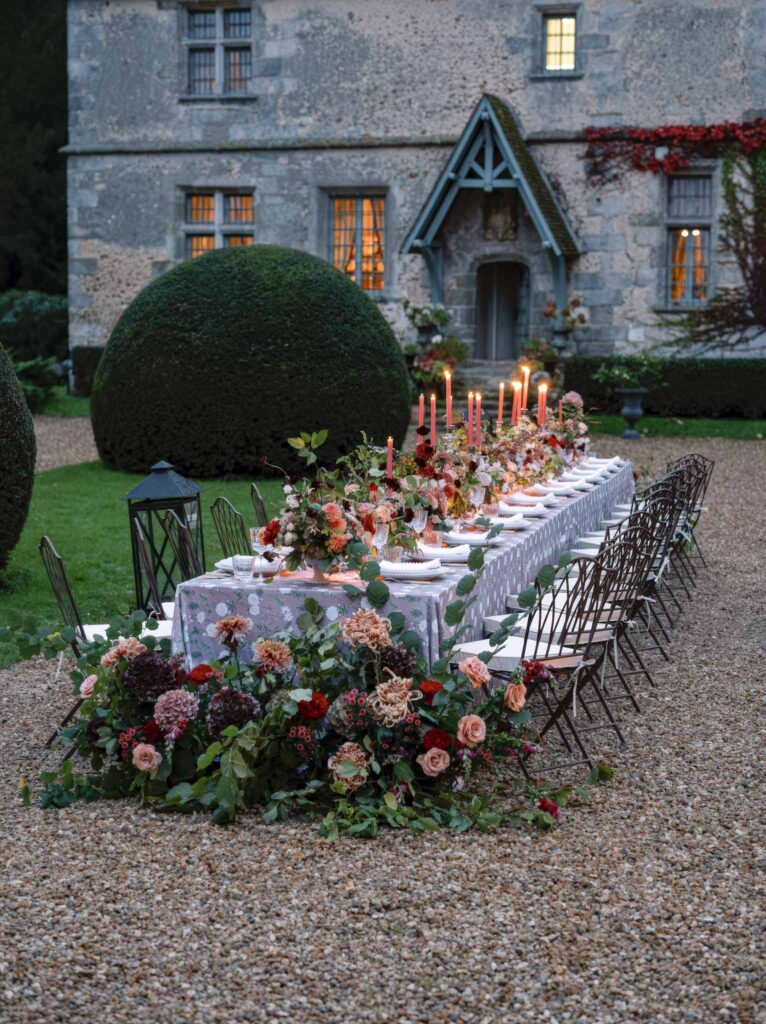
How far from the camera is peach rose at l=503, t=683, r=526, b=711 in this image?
14.8ft

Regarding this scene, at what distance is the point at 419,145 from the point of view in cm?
1966

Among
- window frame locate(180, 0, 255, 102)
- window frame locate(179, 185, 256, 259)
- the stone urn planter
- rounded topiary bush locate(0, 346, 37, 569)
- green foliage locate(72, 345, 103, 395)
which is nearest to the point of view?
rounded topiary bush locate(0, 346, 37, 569)

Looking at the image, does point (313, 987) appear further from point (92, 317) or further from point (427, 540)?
point (92, 317)

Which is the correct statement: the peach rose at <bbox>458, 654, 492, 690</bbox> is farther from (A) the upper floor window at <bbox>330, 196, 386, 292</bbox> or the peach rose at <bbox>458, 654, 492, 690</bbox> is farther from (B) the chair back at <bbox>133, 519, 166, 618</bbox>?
(A) the upper floor window at <bbox>330, 196, 386, 292</bbox>

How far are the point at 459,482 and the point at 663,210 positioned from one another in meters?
14.0

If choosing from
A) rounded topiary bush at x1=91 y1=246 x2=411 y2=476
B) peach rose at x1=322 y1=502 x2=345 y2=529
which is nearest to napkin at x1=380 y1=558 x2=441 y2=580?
peach rose at x1=322 y1=502 x2=345 y2=529

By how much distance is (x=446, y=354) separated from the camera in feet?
60.9

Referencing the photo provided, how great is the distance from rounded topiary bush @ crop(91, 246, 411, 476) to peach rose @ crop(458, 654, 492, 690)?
797cm

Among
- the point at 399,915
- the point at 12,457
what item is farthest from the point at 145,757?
the point at 12,457

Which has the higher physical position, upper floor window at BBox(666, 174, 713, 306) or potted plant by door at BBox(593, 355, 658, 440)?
upper floor window at BBox(666, 174, 713, 306)

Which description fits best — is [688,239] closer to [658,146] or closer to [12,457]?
[658,146]

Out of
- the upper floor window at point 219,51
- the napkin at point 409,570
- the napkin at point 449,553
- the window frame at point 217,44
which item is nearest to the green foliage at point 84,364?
the window frame at point 217,44

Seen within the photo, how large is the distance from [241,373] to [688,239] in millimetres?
9287

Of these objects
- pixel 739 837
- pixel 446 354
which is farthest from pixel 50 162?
pixel 739 837
